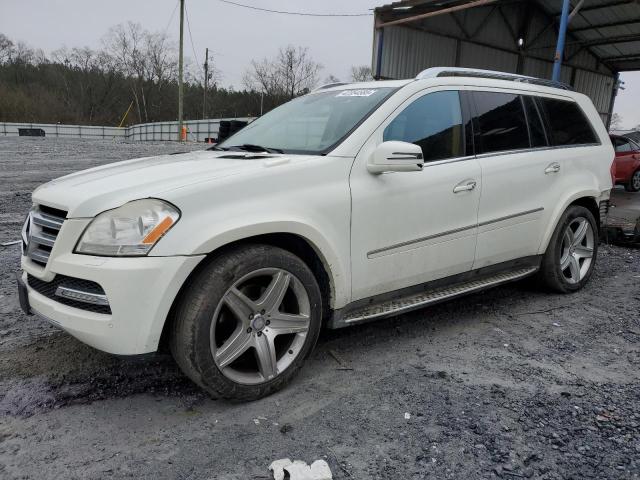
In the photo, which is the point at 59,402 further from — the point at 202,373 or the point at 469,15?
the point at 469,15

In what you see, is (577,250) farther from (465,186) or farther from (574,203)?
(465,186)

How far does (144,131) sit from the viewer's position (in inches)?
1868

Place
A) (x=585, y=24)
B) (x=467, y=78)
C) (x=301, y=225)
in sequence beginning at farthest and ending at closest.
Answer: (x=585, y=24), (x=467, y=78), (x=301, y=225)

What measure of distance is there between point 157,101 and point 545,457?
7246 cm

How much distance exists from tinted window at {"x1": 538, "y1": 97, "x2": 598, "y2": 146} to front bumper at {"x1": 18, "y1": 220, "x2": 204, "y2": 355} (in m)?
3.33

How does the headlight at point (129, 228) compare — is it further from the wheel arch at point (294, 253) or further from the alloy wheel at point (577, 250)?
the alloy wheel at point (577, 250)

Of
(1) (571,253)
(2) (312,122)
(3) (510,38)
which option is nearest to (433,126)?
(2) (312,122)

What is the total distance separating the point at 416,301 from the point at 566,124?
7.77ft

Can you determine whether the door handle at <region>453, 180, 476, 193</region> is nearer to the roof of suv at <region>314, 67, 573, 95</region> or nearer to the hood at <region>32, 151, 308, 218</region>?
the roof of suv at <region>314, 67, 573, 95</region>

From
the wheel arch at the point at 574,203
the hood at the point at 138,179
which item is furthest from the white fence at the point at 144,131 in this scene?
the hood at the point at 138,179

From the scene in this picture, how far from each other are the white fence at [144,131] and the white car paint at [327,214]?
34.4 meters

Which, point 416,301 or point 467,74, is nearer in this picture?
point 416,301

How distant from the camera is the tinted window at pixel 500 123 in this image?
3.77 metres

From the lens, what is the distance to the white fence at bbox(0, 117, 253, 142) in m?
38.7
